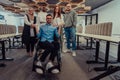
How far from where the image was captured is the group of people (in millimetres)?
3305

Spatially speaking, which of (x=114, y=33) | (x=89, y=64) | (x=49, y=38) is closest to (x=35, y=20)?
(x=49, y=38)

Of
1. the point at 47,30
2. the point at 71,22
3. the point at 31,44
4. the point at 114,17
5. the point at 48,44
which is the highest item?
the point at 114,17

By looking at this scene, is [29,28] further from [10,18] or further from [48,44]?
[10,18]

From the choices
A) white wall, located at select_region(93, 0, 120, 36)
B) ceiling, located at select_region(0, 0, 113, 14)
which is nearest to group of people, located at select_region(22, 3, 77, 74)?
ceiling, located at select_region(0, 0, 113, 14)

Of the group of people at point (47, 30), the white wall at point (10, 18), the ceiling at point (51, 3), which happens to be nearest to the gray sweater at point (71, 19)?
the group of people at point (47, 30)

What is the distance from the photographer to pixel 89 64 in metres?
4.37

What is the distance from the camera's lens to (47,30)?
3.44 metres

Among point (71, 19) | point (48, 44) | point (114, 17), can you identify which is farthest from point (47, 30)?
point (114, 17)

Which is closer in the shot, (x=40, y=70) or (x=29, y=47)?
(x=40, y=70)

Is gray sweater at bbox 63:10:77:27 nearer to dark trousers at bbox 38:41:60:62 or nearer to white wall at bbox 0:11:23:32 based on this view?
dark trousers at bbox 38:41:60:62

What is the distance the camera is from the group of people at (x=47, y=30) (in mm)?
3305

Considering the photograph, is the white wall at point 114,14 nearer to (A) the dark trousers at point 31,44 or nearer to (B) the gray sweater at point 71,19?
(B) the gray sweater at point 71,19

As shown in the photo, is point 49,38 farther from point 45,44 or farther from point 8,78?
point 8,78

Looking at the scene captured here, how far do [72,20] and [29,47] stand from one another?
157 cm
